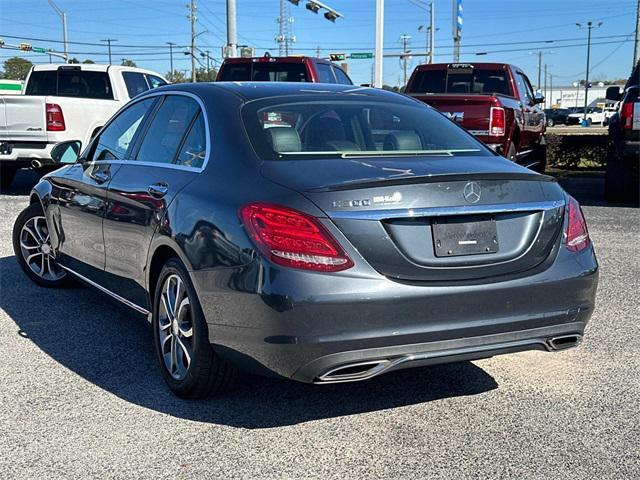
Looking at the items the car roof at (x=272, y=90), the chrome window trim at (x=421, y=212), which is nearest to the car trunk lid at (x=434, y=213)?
the chrome window trim at (x=421, y=212)

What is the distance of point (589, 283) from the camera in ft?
12.7

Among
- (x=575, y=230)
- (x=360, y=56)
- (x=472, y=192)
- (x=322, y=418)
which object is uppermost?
(x=360, y=56)

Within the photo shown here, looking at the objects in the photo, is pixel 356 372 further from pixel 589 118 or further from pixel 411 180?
pixel 589 118

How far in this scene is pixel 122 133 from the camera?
5.34 m

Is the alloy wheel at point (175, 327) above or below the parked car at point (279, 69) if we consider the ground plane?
below

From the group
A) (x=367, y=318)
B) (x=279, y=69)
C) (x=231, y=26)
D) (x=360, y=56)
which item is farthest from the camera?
(x=360, y=56)

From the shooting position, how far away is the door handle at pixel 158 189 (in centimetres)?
425

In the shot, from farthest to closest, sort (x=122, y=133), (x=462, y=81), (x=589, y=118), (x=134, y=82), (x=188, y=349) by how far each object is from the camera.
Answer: (x=589, y=118) < (x=134, y=82) < (x=462, y=81) < (x=122, y=133) < (x=188, y=349)

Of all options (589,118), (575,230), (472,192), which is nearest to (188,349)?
(472,192)

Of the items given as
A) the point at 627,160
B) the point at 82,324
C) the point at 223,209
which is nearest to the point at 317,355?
the point at 223,209

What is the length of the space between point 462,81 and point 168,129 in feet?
31.9

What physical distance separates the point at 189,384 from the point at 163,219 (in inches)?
33.6

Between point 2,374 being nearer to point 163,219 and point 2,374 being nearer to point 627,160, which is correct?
point 163,219

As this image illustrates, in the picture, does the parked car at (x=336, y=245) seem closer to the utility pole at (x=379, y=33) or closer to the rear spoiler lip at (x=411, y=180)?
the rear spoiler lip at (x=411, y=180)
